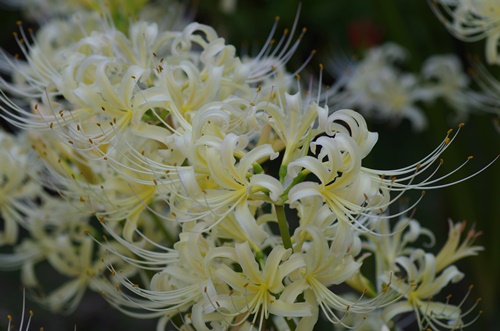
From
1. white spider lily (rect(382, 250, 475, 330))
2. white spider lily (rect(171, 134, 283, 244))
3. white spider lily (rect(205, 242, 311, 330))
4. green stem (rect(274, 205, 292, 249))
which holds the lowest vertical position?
white spider lily (rect(382, 250, 475, 330))

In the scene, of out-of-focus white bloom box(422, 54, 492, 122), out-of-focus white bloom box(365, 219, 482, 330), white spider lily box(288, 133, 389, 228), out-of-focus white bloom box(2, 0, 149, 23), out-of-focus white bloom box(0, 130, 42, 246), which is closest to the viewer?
white spider lily box(288, 133, 389, 228)

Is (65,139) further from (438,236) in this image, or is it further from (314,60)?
(314,60)

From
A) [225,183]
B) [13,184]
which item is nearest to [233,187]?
[225,183]

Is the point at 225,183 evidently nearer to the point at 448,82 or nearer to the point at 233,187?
the point at 233,187

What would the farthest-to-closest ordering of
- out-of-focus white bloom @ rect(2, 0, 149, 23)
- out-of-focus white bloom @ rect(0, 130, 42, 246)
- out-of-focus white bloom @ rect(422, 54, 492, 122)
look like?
out-of-focus white bloom @ rect(422, 54, 492, 122) → out-of-focus white bloom @ rect(2, 0, 149, 23) → out-of-focus white bloom @ rect(0, 130, 42, 246)

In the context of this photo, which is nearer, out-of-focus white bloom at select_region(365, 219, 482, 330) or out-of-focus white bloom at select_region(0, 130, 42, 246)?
out-of-focus white bloom at select_region(365, 219, 482, 330)

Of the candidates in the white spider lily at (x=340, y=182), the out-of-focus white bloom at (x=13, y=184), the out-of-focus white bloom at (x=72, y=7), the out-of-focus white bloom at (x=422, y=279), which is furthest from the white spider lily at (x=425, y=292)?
the out-of-focus white bloom at (x=72, y=7)

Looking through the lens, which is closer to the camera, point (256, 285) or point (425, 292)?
point (256, 285)

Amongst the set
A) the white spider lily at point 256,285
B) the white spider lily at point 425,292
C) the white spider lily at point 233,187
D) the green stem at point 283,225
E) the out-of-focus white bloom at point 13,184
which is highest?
the white spider lily at point 233,187

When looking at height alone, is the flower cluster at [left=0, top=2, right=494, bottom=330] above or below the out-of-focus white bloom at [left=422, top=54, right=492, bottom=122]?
above

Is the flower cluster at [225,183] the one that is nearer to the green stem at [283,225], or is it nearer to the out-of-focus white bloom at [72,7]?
the green stem at [283,225]

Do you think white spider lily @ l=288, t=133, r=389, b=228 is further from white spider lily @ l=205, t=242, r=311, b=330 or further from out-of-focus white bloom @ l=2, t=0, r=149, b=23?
out-of-focus white bloom @ l=2, t=0, r=149, b=23

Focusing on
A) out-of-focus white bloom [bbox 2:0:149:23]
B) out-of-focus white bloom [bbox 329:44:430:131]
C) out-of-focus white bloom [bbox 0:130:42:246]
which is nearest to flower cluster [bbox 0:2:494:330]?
out-of-focus white bloom [bbox 0:130:42:246]
